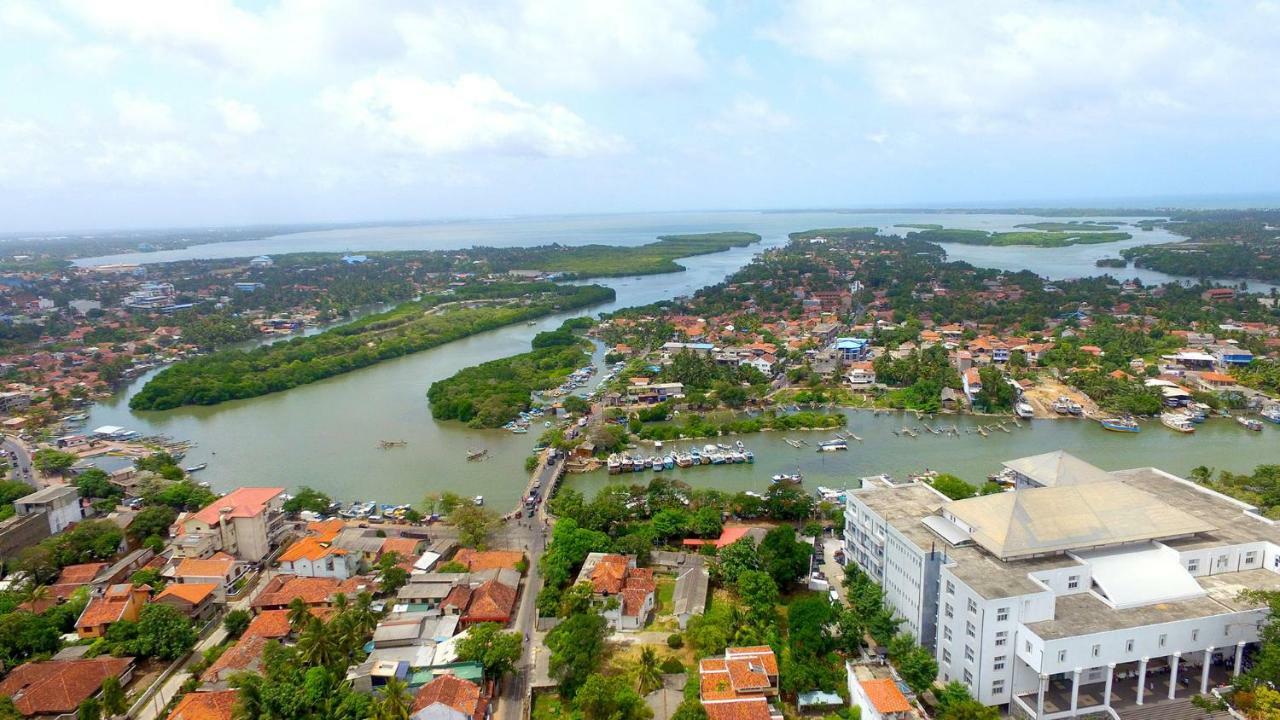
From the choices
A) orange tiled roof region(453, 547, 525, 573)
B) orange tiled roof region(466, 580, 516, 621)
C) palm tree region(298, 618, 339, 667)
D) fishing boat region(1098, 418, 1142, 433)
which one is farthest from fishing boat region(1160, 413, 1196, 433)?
palm tree region(298, 618, 339, 667)

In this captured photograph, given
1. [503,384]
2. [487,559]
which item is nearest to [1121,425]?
[487,559]

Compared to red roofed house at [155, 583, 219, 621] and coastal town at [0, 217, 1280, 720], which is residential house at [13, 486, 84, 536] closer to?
coastal town at [0, 217, 1280, 720]

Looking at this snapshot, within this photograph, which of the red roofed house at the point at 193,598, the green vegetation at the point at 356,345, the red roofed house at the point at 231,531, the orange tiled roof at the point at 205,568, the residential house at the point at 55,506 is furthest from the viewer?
the green vegetation at the point at 356,345

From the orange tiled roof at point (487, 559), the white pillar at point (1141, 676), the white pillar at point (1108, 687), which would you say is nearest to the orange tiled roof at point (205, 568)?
the orange tiled roof at point (487, 559)

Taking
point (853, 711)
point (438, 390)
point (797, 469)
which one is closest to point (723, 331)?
point (438, 390)

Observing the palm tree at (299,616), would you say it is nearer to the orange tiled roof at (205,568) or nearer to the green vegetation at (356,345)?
the orange tiled roof at (205,568)

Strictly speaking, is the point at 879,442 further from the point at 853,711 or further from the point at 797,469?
the point at 853,711
